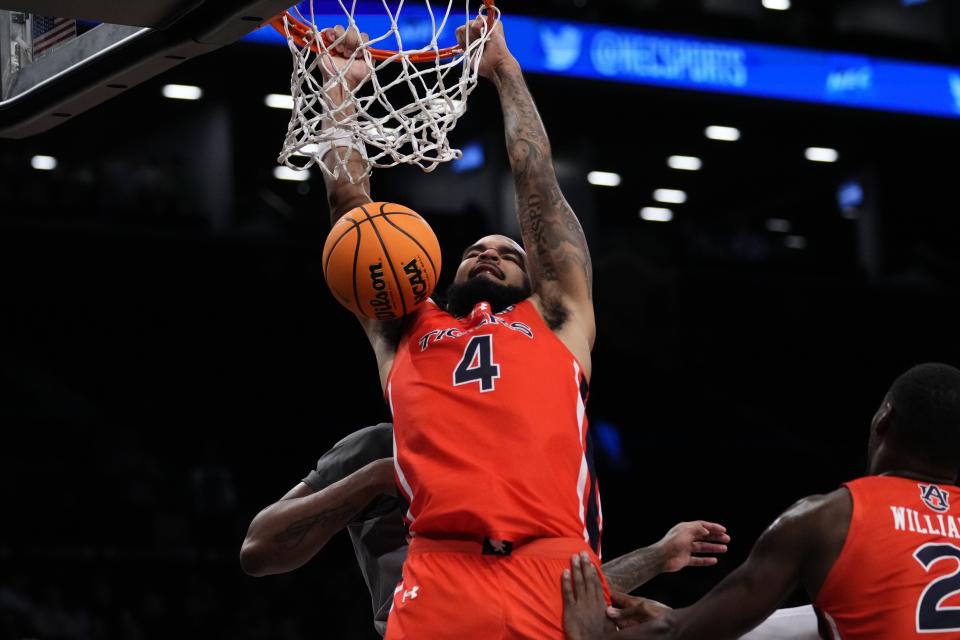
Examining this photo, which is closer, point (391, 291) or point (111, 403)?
point (391, 291)

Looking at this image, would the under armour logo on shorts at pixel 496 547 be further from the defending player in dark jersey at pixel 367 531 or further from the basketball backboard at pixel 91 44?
the basketball backboard at pixel 91 44

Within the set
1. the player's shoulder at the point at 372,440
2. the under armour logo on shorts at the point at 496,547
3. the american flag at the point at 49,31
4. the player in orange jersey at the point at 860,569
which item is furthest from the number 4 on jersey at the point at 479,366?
the american flag at the point at 49,31

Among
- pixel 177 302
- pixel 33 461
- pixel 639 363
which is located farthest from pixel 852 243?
pixel 33 461

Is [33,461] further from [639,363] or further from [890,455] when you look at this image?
[890,455]

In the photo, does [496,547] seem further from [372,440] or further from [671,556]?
[372,440]

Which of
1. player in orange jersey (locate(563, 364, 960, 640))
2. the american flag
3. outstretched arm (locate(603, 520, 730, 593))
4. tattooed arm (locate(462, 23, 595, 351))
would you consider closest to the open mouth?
tattooed arm (locate(462, 23, 595, 351))

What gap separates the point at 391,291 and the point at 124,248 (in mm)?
9559

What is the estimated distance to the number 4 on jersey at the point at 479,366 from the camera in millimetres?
3398

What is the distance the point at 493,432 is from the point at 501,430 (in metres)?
0.02

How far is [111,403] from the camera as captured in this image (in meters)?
12.6

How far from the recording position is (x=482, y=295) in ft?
12.4

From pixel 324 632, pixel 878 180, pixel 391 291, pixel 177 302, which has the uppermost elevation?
pixel 878 180

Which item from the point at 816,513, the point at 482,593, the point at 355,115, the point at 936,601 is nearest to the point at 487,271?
the point at 355,115

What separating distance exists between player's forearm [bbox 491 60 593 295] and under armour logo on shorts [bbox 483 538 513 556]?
2.73 feet
